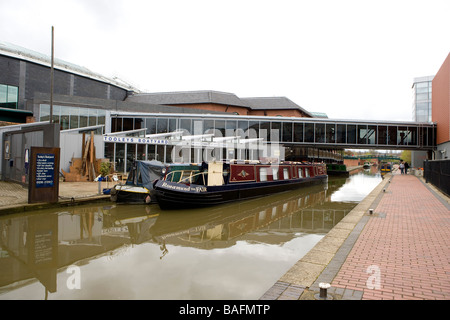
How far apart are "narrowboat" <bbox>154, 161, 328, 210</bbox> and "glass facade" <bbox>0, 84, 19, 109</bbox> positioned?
23883mm

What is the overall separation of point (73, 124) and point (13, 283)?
21402 millimetres

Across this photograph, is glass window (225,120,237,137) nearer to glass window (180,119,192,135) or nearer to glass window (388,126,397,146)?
glass window (180,119,192,135)

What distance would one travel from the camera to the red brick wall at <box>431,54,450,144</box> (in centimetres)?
2438

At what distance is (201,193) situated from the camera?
11.6m

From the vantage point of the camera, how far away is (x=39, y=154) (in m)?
10.2

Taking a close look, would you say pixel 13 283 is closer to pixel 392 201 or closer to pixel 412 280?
pixel 412 280

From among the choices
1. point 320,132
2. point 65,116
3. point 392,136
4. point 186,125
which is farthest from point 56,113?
point 392,136

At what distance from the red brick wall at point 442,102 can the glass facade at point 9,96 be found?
120 feet

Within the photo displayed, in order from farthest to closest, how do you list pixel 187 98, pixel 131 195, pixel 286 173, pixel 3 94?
pixel 187 98
pixel 3 94
pixel 286 173
pixel 131 195

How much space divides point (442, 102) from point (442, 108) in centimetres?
52

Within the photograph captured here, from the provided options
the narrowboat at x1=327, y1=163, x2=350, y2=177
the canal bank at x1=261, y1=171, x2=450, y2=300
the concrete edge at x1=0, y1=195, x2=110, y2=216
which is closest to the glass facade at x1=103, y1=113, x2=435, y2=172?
the narrowboat at x1=327, y1=163, x2=350, y2=177

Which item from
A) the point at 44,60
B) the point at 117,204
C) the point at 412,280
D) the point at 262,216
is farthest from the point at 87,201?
the point at 44,60

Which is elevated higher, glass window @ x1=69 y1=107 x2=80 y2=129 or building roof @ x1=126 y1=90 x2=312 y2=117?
building roof @ x1=126 y1=90 x2=312 y2=117

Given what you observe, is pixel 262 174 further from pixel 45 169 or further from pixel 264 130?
pixel 264 130
